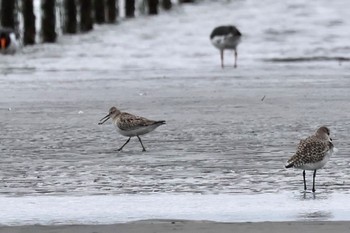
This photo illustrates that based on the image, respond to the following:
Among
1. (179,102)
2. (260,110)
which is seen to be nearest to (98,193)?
(260,110)

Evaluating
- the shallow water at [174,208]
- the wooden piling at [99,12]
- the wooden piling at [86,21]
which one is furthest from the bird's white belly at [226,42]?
the shallow water at [174,208]

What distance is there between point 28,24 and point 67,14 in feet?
10.6

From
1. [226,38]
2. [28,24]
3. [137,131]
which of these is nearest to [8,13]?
[28,24]

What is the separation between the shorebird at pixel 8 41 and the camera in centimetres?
2952

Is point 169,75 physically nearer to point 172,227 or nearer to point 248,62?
point 248,62

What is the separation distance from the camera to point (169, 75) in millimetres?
22609

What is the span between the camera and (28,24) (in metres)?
35.5

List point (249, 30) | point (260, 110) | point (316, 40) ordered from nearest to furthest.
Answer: point (260, 110) < point (316, 40) < point (249, 30)

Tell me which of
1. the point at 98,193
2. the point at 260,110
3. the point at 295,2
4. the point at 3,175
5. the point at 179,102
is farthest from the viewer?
the point at 295,2

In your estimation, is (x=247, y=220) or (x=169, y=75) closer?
(x=247, y=220)

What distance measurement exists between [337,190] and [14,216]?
8.15ft

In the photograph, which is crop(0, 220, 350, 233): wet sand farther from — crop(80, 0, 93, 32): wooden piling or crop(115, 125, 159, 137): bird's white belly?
crop(80, 0, 93, 32): wooden piling

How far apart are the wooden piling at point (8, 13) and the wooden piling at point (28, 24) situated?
1.14 feet

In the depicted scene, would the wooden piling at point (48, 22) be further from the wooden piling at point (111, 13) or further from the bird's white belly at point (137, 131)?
the bird's white belly at point (137, 131)
